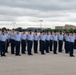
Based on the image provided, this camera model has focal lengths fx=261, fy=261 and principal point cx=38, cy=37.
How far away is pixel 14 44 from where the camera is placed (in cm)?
1780

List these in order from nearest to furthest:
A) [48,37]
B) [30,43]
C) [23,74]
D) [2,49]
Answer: [23,74], [2,49], [30,43], [48,37]

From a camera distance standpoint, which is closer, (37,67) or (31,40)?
(37,67)

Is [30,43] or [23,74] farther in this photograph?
[30,43]

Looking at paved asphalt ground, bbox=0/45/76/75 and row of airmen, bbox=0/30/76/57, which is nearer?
paved asphalt ground, bbox=0/45/76/75

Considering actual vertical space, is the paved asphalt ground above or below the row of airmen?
below

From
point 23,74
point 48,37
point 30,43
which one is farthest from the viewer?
point 48,37

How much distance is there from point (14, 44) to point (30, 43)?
3.97 ft

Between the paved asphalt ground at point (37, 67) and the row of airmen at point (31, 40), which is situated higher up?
the row of airmen at point (31, 40)

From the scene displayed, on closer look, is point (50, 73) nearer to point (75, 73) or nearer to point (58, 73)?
point (58, 73)

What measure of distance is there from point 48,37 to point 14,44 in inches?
106

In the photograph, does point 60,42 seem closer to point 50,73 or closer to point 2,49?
point 2,49

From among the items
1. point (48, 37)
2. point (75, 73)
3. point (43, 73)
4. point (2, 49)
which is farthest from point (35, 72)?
point (48, 37)

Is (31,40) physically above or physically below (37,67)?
above

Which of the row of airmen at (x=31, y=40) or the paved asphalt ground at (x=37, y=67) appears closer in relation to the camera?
the paved asphalt ground at (x=37, y=67)
